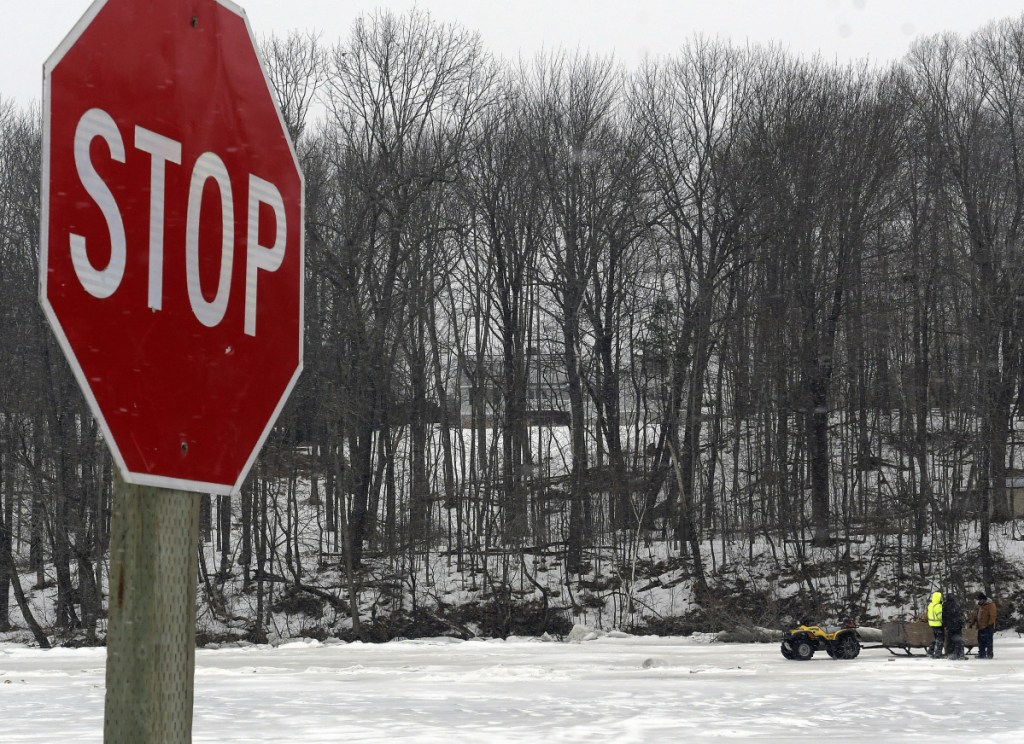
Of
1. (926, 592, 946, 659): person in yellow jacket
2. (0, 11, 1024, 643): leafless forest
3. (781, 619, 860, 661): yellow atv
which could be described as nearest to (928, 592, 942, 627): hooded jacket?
(926, 592, 946, 659): person in yellow jacket

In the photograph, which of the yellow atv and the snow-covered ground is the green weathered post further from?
the yellow atv

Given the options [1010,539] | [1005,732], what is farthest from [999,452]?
[1005,732]

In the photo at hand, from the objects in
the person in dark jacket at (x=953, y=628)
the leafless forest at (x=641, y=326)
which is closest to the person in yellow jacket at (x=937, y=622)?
the person in dark jacket at (x=953, y=628)

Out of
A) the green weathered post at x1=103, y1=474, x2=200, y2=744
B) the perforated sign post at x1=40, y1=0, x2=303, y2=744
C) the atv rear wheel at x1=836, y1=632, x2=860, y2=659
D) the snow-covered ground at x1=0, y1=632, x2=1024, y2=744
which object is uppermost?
the perforated sign post at x1=40, y1=0, x2=303, y2=744

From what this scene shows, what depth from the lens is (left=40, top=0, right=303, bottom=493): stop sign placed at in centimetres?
150

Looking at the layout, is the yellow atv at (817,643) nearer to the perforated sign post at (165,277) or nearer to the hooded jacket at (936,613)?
the hooded jacket at (936,613)

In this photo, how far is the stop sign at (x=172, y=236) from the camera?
1501 millimetres

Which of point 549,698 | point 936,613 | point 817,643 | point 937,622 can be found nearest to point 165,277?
point 549,698

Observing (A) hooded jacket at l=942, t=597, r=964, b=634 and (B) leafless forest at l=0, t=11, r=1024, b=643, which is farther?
(B) leafless forest at l=0, t=11, r=1024, b=643

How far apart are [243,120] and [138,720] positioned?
0.91 m

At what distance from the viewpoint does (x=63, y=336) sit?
148 cm

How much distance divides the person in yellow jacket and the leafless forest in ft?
38.9

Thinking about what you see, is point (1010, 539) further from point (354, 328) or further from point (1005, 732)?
point (1005, 732)

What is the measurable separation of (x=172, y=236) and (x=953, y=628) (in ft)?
69.8
